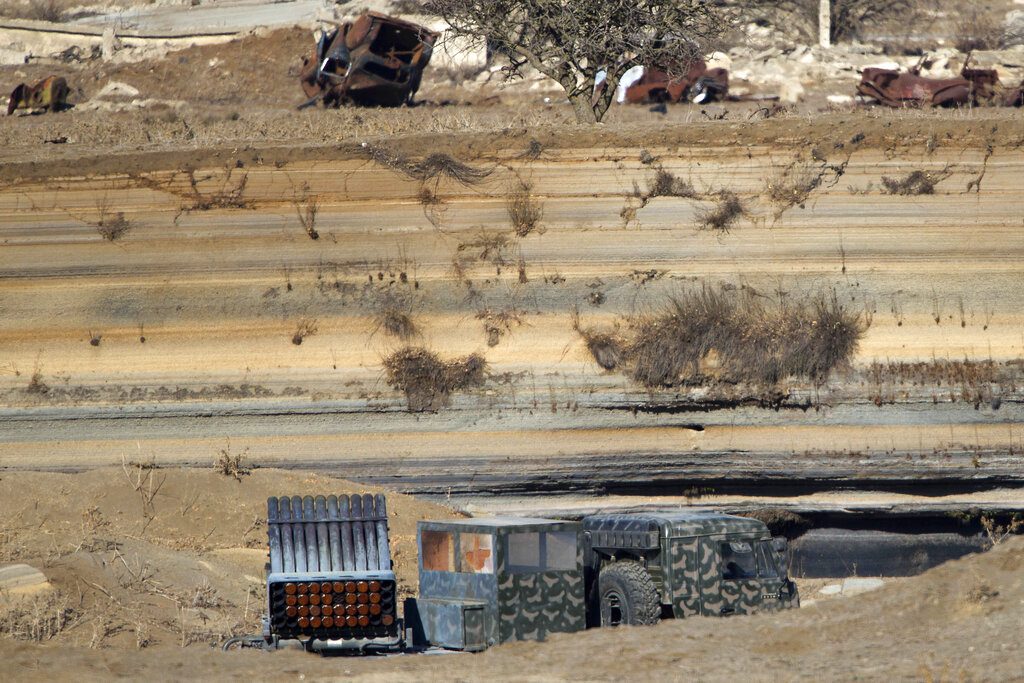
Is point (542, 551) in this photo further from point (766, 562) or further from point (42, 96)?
point (42, 96)

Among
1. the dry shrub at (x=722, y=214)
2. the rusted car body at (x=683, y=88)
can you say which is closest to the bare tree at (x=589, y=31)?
the dry shrub at (x=722, y=214)

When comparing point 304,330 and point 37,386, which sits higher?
point 304,330

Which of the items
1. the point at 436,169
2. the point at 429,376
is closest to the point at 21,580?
the point at 429,376

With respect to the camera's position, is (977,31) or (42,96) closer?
(42,96)

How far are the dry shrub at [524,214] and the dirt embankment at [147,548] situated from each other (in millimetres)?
3445

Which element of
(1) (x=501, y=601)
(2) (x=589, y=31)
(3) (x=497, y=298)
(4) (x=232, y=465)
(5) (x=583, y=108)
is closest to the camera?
(1) (x=501, y=601)

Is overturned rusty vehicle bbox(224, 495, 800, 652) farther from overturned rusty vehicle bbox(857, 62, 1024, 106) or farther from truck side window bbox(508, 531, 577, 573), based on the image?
overturned rusty vehicle bbox(857, 62, 1024, 106)

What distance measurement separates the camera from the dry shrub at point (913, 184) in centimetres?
1435

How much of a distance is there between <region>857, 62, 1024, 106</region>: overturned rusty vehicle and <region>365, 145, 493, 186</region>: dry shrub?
9319mm

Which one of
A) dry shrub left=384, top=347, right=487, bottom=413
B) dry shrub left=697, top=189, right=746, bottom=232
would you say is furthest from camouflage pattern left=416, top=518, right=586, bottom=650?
dry shrub left=697, top=189, right=746, bottom=232

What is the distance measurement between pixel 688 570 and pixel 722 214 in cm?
523

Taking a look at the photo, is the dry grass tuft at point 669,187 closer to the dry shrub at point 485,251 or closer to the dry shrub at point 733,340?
the dry shrub at point 733,340

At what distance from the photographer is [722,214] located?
47.3 feet

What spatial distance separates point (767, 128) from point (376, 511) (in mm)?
7277
